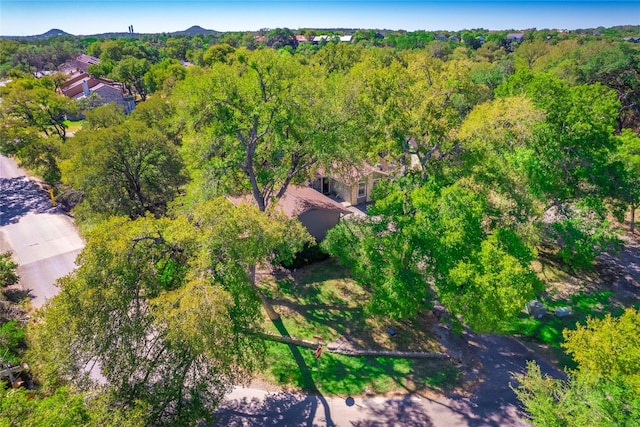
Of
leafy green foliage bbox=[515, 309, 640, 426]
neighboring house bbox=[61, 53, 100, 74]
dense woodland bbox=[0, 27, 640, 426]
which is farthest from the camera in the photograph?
neighboring house bbox=[61, 53, 100, 74]

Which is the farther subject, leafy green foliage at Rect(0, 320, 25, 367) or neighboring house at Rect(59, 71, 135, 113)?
neighboring house at Rect(59, 71, 135, 113)

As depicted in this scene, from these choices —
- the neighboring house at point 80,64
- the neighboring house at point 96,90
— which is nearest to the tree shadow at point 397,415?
the neighboring house at point 96,90

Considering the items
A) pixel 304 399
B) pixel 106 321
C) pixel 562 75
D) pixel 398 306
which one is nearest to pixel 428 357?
pixel 398 306

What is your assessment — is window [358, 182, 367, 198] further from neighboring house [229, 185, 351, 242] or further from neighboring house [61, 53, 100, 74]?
neighboring house [61, 53, 100, 74]

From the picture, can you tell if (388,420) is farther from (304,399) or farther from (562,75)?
(562,75)

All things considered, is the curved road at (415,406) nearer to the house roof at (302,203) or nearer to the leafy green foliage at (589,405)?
the leafy green foliage at (589,405)

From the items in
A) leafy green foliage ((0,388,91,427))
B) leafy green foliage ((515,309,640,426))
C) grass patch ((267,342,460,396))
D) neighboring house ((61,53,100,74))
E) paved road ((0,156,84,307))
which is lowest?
grass patch ((267,342,460,396))

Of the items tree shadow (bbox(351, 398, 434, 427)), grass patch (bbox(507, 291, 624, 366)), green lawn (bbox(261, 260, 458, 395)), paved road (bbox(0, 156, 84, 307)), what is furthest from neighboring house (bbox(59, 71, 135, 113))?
grass patch (bbox(507, 291, 624, 366))

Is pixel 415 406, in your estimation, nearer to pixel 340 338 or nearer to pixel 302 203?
pixel 340 338
